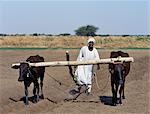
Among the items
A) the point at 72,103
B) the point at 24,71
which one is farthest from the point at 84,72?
the point at 24,71

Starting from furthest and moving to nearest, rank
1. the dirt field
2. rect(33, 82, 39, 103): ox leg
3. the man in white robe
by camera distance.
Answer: the man in white robe
rect(33, 82, 39, 103): ox leg
the dirt field

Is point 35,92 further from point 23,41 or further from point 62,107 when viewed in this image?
point 23,41

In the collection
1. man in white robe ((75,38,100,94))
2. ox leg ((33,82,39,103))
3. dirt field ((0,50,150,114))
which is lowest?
dirt field ((0,50,150,114))

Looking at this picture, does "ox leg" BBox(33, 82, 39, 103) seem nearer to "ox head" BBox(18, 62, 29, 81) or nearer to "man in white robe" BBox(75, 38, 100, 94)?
"ox head" BBox(18, 62, 29, 81)

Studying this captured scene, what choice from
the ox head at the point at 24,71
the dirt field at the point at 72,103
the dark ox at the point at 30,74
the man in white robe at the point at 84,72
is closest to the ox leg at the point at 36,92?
the dark ox at the point at 30,74

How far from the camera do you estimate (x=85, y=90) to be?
15.6 meters

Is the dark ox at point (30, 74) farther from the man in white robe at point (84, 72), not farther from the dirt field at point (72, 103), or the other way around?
Answer: the man in white robe at point (84, 72)

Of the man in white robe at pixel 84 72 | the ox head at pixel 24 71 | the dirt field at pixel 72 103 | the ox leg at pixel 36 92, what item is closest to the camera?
the dirt field at pixel 72 103

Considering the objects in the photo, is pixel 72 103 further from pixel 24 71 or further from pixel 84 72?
pixel 24 71

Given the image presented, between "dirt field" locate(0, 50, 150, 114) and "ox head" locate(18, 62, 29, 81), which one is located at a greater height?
"ox head" locate(18, 62, 29, 81)

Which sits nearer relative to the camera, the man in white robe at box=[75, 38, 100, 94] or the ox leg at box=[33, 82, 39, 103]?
the ox leg at box=[33, 82, 39, 103]

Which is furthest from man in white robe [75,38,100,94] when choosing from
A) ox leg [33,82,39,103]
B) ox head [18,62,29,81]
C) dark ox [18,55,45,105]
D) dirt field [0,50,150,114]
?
ox head [18,62,29,81]

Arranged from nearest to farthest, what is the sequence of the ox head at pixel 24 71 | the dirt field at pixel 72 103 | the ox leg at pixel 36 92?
the dirt field at pixel 72 103 < the ox head at pixel 24 71 < the ox leg at pixel 36 92

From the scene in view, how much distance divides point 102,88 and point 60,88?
177cm
